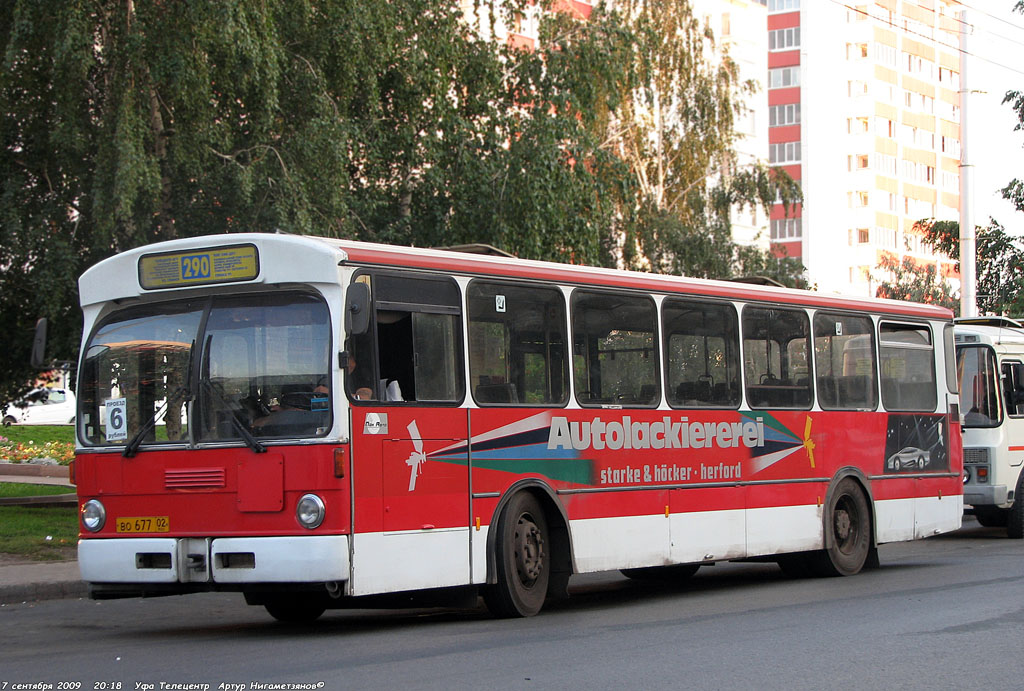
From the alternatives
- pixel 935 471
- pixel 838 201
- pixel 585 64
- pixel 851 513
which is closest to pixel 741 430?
pixel 851 513

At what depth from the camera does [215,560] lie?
10602mm

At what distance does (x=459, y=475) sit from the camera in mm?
11477

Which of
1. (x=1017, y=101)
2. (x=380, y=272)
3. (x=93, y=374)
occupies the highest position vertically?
(x=1017, y=101)

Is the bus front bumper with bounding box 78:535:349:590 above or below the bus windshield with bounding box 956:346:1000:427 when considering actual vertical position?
below

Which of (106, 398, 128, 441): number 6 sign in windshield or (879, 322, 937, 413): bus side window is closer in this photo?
(106, 398, 128, 441): number 6 sign in windshield

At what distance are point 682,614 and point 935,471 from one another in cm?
664

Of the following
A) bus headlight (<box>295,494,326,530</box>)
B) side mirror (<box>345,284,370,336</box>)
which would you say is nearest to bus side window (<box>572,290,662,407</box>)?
side mirror (<box>345,284,370,336</box>)

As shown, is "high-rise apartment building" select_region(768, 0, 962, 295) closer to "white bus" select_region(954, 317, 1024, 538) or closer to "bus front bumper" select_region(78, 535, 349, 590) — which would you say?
"white bus" select_region(954, 317, 1024, 538)

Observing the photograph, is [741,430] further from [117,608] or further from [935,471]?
[117,608]

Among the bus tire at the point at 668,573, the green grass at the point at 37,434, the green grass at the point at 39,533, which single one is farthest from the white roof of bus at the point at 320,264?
the green grass at the point at 37,434

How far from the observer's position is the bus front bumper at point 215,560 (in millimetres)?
10273

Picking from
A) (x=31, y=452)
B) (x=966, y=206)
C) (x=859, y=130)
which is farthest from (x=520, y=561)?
(x=859, y=130)

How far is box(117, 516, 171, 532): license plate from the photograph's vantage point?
1091 cm

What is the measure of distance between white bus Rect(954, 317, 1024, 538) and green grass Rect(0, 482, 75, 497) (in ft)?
50.9
